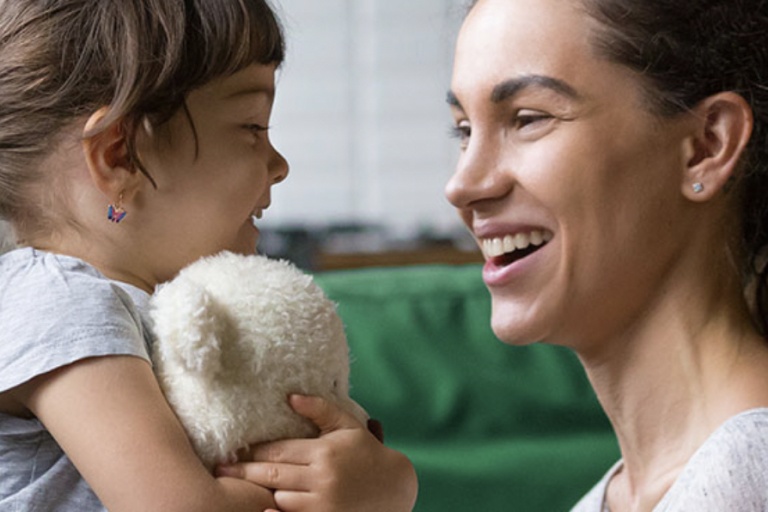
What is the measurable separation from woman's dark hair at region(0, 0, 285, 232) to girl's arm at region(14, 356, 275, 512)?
9.7 inches

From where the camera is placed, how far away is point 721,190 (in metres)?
1.19

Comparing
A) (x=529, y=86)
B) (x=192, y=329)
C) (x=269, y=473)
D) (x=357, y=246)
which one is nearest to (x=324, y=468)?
(x=269, y=473)

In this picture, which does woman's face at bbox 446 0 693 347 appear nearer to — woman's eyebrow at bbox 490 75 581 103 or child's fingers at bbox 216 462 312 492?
woman's eyebrow at bbox 490 75 581 103

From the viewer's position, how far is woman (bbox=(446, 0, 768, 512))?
116 centimetres

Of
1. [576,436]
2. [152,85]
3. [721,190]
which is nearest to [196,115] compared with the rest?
[152,85]

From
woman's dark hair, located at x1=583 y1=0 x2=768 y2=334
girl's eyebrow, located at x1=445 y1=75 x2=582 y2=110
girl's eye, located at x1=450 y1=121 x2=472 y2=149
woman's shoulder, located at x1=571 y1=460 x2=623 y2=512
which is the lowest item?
woman's shoulder, located at x1=571 y1=460 x2=623 y2=512

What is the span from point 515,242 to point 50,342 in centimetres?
49

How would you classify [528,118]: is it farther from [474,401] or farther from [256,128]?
[474,401]

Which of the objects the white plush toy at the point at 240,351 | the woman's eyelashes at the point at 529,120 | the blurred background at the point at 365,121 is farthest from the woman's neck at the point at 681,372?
the blurred background at the point at 365,121

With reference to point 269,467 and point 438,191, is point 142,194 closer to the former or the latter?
point 269,467

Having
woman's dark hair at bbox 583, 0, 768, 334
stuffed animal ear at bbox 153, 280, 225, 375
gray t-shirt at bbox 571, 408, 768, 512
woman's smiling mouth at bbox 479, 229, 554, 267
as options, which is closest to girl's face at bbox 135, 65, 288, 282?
stuffed animal ear at bbox 153, 280, 225, 375

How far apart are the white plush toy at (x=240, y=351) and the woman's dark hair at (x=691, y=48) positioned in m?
0.40

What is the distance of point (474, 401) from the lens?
1.95 m

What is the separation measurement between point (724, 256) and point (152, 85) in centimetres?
62
